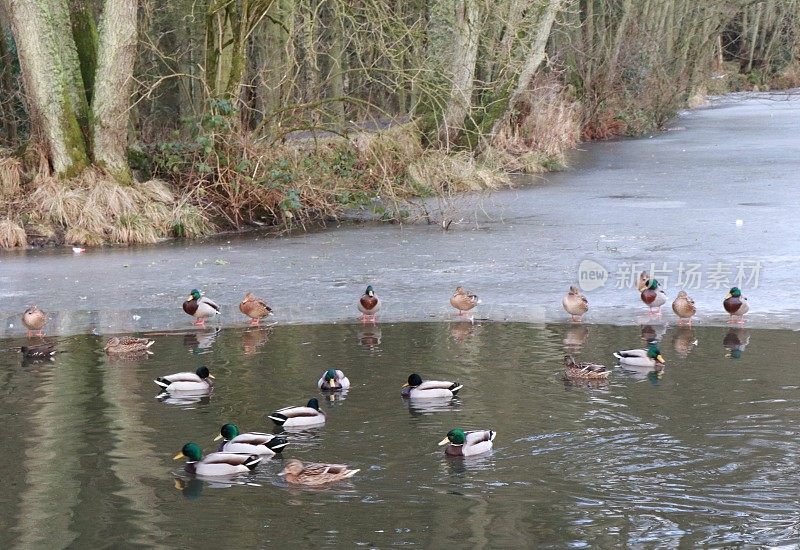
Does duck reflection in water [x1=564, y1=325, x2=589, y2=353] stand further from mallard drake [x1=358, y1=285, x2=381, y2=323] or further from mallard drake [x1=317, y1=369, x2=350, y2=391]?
mallard drake [x1=317, y1=369, x2=350, y2=391]

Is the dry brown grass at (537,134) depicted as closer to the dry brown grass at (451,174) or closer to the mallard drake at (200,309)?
the dry brown grass at (451,174)

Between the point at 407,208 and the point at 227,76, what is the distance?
3.52m

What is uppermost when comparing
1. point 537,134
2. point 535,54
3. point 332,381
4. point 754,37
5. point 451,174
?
point 754,37

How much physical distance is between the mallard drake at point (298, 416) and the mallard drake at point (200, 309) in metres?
3.78

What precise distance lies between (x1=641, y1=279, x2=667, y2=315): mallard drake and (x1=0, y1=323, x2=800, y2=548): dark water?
2.20ft

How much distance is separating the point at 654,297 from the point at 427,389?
3.78m

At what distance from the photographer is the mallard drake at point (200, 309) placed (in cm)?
1192

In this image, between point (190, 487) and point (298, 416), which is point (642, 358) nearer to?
point (298, 416)

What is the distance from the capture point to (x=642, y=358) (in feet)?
31.8

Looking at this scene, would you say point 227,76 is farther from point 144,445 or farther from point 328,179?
point 144,445

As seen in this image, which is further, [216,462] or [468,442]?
[468,442]

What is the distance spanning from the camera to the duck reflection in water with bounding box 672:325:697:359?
10469mm

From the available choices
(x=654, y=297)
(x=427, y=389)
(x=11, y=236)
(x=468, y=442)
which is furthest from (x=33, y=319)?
(x=654, y=297)

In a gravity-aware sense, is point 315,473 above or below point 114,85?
below
